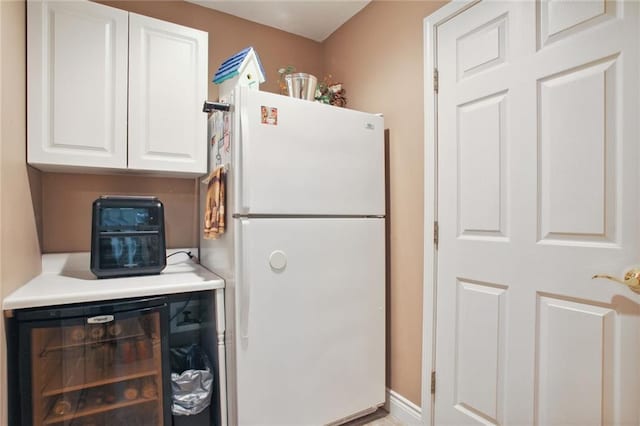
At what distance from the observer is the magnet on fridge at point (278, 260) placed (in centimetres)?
161

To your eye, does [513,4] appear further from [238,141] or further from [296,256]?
[296,256]

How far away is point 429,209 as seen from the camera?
177 centimetres

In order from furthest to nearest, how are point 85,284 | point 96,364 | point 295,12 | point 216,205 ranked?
→ point 295,12 → point 216,205 → point 85,284 → point 96,364

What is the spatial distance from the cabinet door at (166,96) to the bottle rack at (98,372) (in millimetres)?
834

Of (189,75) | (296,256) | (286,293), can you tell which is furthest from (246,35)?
(286,293)

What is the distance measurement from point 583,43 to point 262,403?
1.95 m

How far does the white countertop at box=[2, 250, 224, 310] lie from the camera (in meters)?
1.35

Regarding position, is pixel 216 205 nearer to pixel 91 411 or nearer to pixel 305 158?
pixel 305 158

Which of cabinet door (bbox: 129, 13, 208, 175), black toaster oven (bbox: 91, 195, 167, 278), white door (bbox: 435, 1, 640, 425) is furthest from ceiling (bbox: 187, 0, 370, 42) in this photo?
black toaster oven (bbox: 91, 195, 167, 278)

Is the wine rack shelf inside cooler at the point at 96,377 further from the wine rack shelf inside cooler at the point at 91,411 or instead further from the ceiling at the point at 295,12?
the ceiling at the point at 295,12

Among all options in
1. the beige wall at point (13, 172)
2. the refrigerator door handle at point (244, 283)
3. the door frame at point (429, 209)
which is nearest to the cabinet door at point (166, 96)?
the beige wall at point (13, 172)

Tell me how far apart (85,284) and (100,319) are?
0.25 m

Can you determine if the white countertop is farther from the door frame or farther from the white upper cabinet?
the door frame

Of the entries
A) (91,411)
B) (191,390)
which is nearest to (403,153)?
(191,390)
